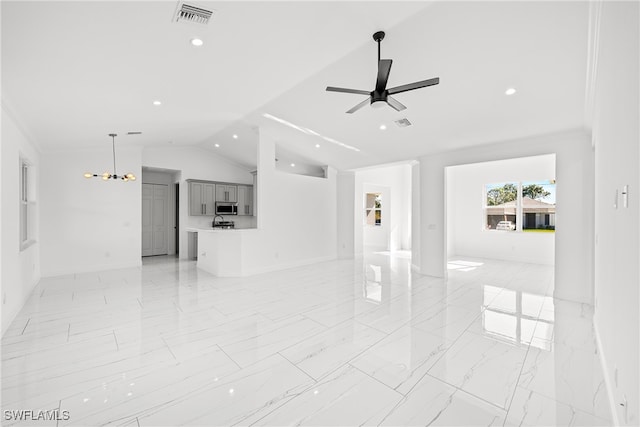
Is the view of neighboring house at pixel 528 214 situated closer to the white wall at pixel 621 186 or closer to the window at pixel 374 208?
the window at pixel 374 208

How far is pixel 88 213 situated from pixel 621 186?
8.61m

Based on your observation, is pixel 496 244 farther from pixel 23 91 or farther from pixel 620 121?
pixel 23 91

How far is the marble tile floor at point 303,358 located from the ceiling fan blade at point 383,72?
2.68 m

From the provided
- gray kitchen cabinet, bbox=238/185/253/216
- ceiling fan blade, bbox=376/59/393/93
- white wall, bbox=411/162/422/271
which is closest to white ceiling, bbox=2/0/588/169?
ceiling fan blade, bbox=376/59/393/93

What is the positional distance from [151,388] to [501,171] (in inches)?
359

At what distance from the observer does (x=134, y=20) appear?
7.61ft

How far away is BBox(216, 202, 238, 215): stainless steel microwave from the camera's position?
8.57m

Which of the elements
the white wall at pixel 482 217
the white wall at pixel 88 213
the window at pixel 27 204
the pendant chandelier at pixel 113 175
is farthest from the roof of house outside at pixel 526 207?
the window at pixel 27 204

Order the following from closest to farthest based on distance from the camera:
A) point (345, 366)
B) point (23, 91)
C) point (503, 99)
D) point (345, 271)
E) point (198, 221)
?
point (345, 366) → point (23, 91) → point (503, 99) → point (345, 271) → point (198, 221)

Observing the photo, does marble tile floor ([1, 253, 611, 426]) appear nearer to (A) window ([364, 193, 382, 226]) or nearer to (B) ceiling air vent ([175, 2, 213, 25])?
(B) ceiling air vent ([175, 2, 213, 25])

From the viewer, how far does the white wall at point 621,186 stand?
1324 millimetres

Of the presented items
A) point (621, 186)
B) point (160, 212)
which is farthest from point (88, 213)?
point (621, 186)

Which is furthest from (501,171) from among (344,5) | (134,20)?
(134,20)

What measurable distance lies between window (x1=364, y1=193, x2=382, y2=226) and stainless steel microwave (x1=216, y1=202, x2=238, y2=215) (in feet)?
15.7
